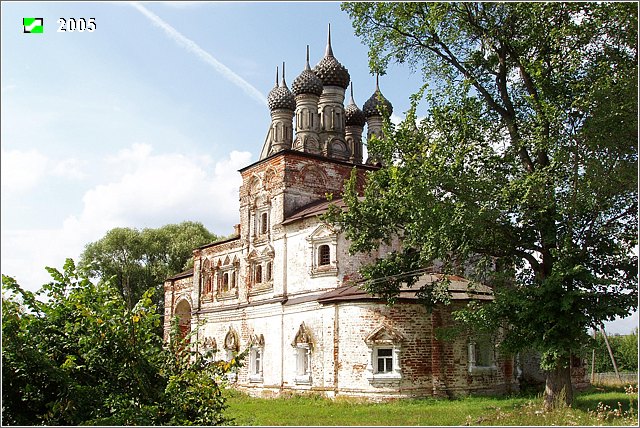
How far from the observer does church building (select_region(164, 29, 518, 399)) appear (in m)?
18.5

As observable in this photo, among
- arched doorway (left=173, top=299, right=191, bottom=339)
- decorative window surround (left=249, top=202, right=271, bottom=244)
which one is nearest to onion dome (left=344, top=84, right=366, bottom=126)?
decorative window surround (left=249, top=202, right=271, bottom=244)

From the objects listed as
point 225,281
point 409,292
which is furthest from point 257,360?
point 409,292

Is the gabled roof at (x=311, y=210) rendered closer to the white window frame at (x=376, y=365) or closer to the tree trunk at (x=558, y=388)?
the white window frame at (x=376, y=365)

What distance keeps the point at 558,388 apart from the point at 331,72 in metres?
16.8

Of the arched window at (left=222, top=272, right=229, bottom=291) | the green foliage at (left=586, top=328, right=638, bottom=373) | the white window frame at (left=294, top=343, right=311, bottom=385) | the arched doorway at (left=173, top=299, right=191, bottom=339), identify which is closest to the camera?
the white window frame at (left=294, top=343, right=311, bottom=385)

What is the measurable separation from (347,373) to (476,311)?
5.17 meters

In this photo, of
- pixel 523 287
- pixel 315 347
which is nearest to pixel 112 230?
pixel 315 347

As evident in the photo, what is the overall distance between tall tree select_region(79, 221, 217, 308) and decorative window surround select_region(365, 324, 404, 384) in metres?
27.1

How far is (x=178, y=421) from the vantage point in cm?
927

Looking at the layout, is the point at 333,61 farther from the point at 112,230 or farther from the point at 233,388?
the point at 112,230

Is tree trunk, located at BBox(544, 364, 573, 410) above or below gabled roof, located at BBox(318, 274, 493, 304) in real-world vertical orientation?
below

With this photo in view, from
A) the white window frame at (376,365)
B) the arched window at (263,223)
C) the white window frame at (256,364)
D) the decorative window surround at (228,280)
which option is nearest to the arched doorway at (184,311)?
the decorative window surround at (228,280)

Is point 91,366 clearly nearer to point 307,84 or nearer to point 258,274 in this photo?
point 258,274

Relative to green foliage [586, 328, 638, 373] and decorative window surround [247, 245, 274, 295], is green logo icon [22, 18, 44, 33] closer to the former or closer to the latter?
decorative window surround [247, 245, 274, 295]
